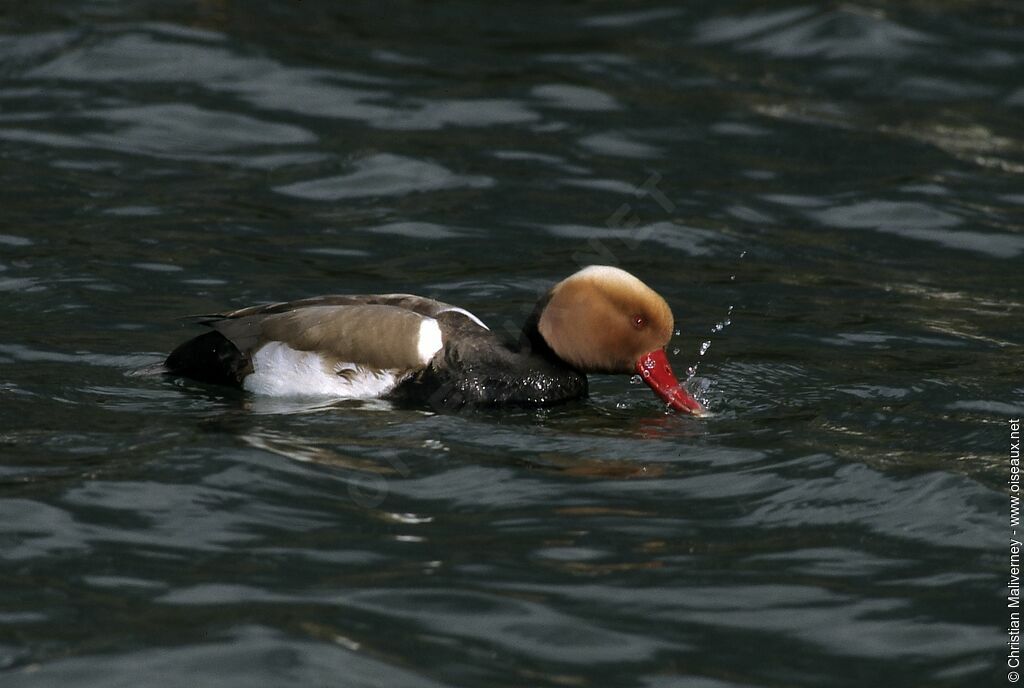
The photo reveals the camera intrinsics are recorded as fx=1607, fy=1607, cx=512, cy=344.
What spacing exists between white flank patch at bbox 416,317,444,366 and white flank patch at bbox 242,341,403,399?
1cm

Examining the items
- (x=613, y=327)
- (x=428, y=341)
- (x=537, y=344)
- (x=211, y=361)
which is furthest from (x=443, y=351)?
(x=211, y=361)

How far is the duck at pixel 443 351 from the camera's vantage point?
21.4 ft

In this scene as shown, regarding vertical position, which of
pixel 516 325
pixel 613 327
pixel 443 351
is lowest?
pixel 516 325

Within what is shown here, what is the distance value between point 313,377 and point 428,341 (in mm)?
490

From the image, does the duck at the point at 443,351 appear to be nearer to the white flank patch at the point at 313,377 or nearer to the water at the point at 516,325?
the white flank patch at the point at 313,377

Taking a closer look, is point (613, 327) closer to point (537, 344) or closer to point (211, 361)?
point (537, 344)

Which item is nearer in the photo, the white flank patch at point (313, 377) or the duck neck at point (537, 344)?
the white flank patch at point (313, 377)

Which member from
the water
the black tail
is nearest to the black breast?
the water

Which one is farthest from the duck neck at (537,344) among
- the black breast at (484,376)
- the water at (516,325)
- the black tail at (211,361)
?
the black tail at (211,361)

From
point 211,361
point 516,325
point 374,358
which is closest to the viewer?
point 374,358

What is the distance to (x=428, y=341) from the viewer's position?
655 cm

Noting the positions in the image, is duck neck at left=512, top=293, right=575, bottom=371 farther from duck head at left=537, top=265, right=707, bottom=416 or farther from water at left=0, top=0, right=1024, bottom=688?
water at left=0, top=0, right=1024, bottom=688

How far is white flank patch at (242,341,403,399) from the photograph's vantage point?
6.52m

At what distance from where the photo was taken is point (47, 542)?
5.00m
